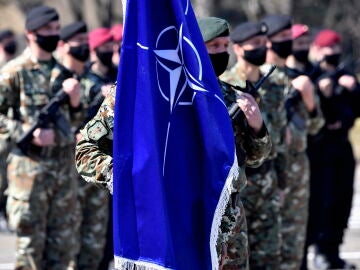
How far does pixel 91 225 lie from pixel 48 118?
61.3 inches

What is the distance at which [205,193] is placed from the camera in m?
4.93

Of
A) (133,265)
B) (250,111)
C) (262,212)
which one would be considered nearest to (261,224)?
(262,212)

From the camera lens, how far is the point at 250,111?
20.0 ft

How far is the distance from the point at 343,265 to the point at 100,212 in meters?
2.64

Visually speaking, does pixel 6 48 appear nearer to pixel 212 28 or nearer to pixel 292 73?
pixel 292 73

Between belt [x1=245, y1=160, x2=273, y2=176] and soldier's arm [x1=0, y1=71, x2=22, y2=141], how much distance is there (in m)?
1.73

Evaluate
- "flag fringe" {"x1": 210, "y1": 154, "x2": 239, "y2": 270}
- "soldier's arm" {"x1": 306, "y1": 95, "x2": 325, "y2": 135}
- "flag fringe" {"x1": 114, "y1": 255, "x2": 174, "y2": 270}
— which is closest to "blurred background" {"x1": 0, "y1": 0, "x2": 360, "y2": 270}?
"soldier's arm" {"x1": 306, "y1": 95, "x2": 325, "y2": 135}

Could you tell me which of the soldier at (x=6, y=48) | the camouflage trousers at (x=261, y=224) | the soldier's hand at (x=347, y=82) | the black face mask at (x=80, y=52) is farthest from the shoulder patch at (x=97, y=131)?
the soldier at (x=6, y=48)

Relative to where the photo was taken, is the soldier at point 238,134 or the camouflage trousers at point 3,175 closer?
the soldier at point 238,134

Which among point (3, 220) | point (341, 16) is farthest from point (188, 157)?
point (341, 16)

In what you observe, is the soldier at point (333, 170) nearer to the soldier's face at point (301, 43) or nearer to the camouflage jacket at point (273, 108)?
the soldier's face at point (301, 43)

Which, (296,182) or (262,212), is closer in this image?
(262,212)

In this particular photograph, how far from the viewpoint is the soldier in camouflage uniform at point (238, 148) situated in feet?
17.6

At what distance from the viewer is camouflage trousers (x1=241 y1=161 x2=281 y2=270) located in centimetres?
816
